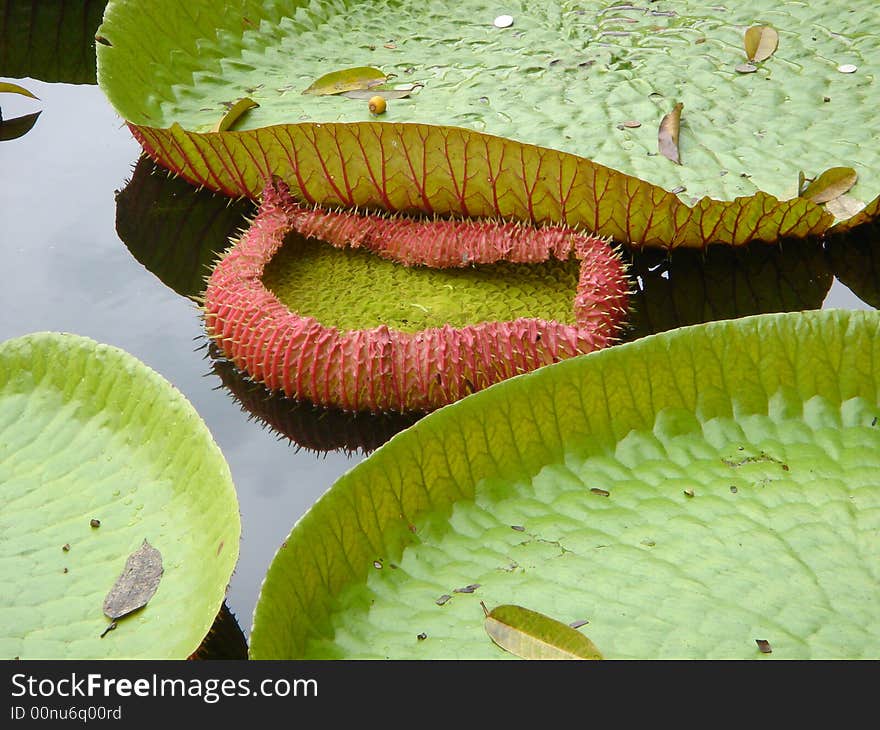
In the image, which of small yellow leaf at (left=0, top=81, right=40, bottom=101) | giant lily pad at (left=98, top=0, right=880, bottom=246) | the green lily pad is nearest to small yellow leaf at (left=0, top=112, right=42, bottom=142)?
small yellow leaf at (left=0, top=81, right=40, bottom=101)

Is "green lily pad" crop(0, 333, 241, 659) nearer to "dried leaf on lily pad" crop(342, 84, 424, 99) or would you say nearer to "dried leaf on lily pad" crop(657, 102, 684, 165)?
"dried leaf on lily pad" crop(342, 84, 424, 99)

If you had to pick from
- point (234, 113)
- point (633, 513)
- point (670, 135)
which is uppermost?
point (234, 113)

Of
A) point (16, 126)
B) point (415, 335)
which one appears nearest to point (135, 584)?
point (415, 335)

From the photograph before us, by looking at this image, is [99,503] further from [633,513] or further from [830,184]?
[830,184]
